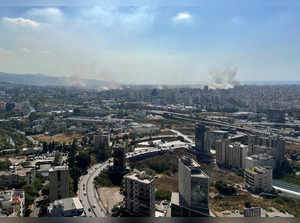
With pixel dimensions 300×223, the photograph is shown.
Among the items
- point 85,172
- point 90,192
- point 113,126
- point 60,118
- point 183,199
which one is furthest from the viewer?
point 60,118

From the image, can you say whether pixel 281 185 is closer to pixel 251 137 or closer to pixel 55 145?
pixel 251 137

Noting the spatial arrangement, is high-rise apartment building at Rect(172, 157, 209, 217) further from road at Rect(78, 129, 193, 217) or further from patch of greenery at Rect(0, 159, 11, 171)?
patch of greenery at Rect(0, 159, 11, 171)

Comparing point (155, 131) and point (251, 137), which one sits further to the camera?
point (155, 131)

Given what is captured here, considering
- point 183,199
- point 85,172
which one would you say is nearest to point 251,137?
point 85,172

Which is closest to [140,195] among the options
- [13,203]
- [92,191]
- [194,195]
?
[194,195]

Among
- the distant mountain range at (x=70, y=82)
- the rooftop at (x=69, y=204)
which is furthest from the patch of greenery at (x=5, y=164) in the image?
the distant mountain range at (x=70, y=82)

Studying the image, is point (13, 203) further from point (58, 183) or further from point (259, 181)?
point (259, 181)
